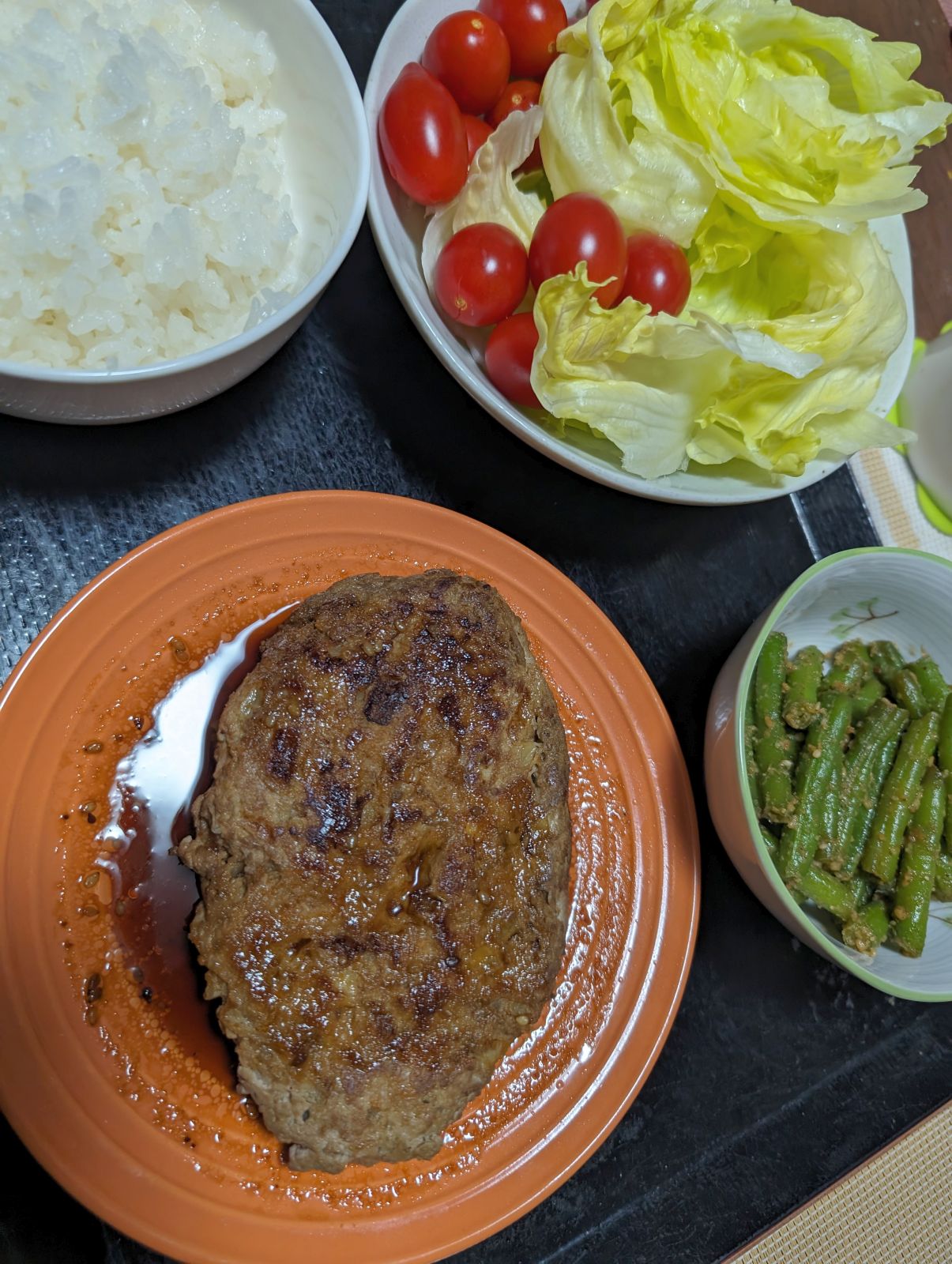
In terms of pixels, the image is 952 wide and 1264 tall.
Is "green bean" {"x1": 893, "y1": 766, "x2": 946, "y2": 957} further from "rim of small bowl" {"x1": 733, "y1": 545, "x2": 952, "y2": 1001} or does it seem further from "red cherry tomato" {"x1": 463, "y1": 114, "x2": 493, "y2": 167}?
→ "red cherry tomato" {"x1": 463, "y1": 114, "x2": 493, "y2": 167}

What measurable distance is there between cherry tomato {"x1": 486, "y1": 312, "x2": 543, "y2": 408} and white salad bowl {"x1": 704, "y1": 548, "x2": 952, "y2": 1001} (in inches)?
23.8

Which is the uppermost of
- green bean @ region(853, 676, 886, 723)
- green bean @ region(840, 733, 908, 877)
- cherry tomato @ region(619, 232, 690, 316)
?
cherry tomato @ region(619, 232, 690, 316)

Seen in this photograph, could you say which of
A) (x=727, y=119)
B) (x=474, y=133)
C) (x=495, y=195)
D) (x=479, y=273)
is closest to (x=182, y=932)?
(x=479, y=273)

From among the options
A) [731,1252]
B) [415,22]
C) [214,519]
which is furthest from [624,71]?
[731,1252]

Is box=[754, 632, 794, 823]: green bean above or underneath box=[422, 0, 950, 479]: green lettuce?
underneath

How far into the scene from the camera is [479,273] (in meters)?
1.45

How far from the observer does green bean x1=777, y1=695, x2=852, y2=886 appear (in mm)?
1498

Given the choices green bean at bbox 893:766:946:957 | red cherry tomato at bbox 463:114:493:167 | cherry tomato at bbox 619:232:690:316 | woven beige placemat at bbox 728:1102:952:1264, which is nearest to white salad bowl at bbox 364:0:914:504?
red cherry tomato at bbox 463:114:493:167

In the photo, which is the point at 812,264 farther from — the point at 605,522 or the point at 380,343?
the point at 380,343

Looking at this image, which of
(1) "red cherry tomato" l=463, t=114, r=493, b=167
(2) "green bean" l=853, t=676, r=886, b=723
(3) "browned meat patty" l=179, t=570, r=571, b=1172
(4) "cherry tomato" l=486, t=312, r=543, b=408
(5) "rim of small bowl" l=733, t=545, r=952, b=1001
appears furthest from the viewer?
(2) "green bean" l=853, t=676, r=886, b=723

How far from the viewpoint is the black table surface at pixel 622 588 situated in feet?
4.58

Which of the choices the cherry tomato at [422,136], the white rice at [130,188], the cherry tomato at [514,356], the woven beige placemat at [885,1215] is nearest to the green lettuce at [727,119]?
the cherry tomato at [422,136]

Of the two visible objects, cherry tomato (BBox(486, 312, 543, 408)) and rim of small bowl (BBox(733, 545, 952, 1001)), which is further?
cherry tomato (BBox(486, 312, 543, 408))

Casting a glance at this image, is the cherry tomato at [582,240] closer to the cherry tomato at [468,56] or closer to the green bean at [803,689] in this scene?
the cherry tomato at [468,56]
